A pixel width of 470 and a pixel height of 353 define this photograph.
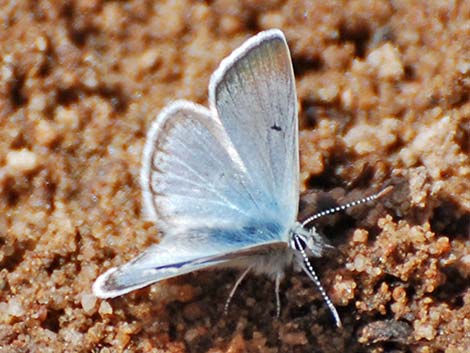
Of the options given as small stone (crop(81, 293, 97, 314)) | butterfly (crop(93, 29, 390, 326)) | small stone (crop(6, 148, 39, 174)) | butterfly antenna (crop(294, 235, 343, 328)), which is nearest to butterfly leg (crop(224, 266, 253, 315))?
butterfly (crop(93, 29, 390, 326))

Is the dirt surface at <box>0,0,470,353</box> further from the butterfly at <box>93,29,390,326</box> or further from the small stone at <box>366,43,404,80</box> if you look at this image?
the butterfly at <box>93,29,390,326</box>

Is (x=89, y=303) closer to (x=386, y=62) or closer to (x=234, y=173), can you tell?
(x=234, y=173)

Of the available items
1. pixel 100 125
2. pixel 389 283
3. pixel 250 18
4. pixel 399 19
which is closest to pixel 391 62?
pixel 399 19

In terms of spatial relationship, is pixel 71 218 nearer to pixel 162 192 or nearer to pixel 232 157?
pixel 162 192

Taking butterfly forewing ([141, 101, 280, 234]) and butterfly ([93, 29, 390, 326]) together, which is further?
butterfly forewing ([141, 101, 280, 234])

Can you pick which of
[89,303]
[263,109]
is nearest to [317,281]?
[263,109]
